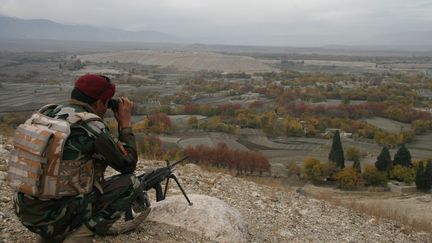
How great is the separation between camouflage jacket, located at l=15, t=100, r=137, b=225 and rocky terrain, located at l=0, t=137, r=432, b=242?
53.7 inches

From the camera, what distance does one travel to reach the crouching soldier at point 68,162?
11.6ft

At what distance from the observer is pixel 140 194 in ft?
15.5

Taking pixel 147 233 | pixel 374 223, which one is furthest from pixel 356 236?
pixel 147 233

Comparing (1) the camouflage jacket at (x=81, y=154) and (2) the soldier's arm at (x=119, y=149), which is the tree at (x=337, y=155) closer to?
(2) the soldier's arm at (x=119, y=149)

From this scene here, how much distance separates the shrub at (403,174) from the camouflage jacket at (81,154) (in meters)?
36.4

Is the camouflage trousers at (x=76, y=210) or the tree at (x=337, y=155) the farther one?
the tree at (x=337, y=155)

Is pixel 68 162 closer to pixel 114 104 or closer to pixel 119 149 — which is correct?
pixel 119 149

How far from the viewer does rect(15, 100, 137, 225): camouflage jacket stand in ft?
11.8

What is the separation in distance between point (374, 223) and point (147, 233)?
5.35 meters

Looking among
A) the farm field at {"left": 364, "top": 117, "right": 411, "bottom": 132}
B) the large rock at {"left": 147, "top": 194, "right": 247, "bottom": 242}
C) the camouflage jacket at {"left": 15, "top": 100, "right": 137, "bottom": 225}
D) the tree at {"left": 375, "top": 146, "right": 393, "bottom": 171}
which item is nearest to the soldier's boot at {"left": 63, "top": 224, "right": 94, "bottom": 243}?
the camouflage jacket at {"left": 15, "top": 100, "right": 137, "bottom": 225}

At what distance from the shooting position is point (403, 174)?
119 feet

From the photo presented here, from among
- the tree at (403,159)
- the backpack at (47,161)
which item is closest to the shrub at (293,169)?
the tree at (403,159)

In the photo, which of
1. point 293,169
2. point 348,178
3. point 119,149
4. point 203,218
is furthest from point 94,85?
point 293,169

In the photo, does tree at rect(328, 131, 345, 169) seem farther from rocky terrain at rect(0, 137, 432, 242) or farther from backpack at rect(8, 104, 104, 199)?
backpack at rect(8, 104, 104, 199)
